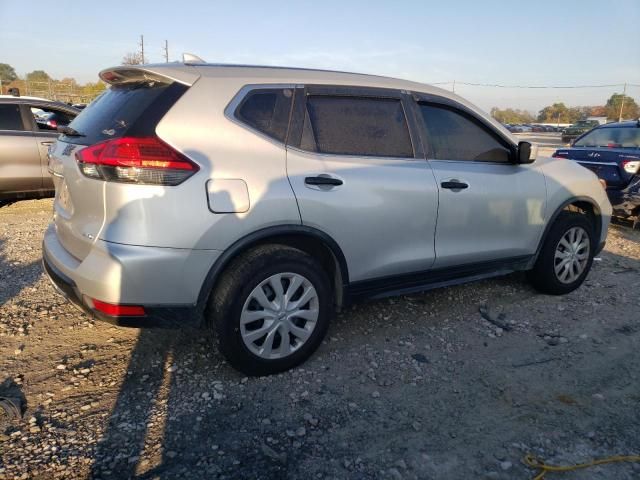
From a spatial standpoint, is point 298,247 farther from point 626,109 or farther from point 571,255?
point 626,109

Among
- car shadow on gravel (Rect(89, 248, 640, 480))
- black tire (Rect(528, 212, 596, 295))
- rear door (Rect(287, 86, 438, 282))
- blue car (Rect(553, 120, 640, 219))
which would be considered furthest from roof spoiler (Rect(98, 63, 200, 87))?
blue car (Rect(553, 120, 640, 219))

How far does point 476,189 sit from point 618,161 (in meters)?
4.82

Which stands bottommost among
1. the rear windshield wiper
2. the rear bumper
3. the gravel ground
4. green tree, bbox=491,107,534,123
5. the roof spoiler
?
the gravel ground

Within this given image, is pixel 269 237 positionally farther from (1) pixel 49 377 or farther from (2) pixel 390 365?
(1) pixel 49 377

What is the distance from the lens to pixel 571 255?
4.51 m

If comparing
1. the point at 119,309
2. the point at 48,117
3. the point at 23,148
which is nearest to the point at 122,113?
the point at 119,309

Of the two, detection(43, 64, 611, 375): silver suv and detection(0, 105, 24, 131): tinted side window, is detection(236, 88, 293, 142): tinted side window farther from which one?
detection(0, 105, 24, 131): tinted side window

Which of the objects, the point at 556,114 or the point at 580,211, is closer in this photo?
the point at 580,211

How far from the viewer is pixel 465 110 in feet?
12.4

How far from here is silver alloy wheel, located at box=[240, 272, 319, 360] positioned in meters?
2.92

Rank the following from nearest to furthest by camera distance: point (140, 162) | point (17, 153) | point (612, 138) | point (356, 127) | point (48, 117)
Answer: point (140, 162) → point (356, 127) → point (17, 153) → point (48, 117) → point (612, 138)

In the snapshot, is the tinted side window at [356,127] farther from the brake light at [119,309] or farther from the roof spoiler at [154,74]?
the brake light at [119,309]

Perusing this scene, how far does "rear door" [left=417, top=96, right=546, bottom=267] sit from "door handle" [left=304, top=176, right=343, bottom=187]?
2.73 ft

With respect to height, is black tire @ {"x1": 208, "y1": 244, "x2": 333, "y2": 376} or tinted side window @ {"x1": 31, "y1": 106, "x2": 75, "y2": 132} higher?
tinted side window @ {"x1": 31, "y1": 106, "x2": 75, "y2": 132}
